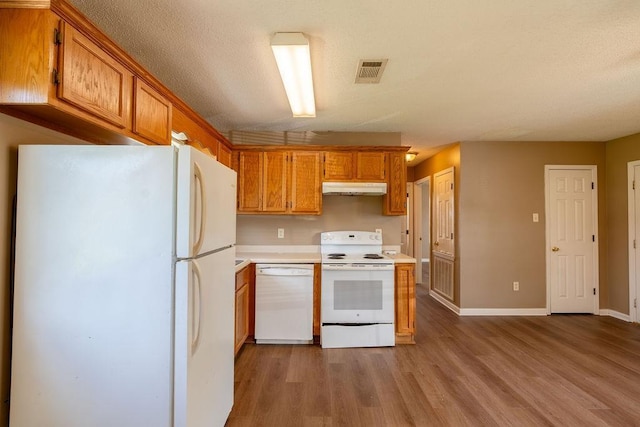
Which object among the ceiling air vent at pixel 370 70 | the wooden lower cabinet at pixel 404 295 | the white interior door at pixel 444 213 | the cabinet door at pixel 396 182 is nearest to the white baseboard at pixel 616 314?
the white interior door at pixel 444 213

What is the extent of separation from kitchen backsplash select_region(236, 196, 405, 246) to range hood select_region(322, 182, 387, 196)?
0.37m

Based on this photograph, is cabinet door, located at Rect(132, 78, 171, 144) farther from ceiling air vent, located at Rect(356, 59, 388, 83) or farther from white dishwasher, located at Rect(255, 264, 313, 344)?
white dishwasher, located at Rect(255, 264, 313, 344)

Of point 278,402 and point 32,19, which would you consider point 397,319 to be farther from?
point 32,19

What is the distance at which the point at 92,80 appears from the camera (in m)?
1.47

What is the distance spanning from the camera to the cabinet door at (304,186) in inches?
145

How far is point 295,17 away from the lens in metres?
1.72

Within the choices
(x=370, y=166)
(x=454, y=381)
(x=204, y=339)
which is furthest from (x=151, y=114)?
(x=454, y=381)

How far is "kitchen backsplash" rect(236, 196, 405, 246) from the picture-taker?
396cm

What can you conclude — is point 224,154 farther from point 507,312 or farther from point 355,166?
point 507,312

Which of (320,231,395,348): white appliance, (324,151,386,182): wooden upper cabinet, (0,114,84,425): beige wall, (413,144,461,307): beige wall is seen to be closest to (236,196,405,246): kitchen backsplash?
(324,151,386,182): wooden upper cabinet

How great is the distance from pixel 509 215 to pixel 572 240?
947 mm

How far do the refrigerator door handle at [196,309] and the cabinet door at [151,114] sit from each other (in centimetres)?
98

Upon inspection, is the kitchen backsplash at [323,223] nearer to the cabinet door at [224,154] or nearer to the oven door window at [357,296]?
the cabinet door at [224,154]

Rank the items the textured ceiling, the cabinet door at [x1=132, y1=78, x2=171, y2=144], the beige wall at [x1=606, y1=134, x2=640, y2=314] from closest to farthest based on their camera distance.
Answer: the textured ceiling, the cabinet door at [x1=132, y1=78, x2=171, y2=144], the beige wall at [x1=606, y1=134, x2=640, y2=314]
